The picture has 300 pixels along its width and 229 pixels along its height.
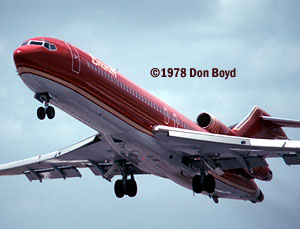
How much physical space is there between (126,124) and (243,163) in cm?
730

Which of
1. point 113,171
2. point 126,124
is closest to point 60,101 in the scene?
point 126,124

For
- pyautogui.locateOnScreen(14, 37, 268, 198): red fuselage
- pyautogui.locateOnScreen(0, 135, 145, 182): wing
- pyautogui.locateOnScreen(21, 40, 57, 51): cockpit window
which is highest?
pyautogui.locateOnScreen(21, 40, 57, 51): cockpit window

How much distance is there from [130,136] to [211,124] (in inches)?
286

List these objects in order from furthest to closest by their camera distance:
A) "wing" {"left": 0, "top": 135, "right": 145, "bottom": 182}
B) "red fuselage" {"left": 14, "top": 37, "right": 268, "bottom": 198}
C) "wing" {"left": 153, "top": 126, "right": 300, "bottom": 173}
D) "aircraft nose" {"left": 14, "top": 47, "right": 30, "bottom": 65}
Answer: "wing" {"left": 0, "top": 135, "right": 145, "bottom": 182} < "wing" {"left": 153, "top": 126, "right": 300, "bottom": 173} < "red fuselage" {"left": 14, "top": 37, "right": 268, "bottom": 198} < "aircraft nose" {"left": 14, "top": 47, "right": 30, "bottom": 65}

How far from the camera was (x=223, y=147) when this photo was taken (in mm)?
27750

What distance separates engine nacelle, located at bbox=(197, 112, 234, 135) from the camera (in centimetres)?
3153

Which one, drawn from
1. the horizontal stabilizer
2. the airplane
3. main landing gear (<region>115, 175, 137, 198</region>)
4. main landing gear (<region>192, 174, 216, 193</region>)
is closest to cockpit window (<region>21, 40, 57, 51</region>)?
the airplane

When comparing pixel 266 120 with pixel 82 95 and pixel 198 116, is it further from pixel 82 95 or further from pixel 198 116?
pixel 82 95

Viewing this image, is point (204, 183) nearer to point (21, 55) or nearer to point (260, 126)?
point (260, 126)

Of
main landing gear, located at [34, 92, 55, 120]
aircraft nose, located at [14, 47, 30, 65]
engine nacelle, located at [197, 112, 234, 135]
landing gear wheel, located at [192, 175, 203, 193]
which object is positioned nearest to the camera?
aircraft nose, located at [14, 47, 30, 65]

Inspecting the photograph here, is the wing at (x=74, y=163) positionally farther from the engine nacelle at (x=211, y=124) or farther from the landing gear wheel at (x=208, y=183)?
the engine nacelle at (x=211, y=124)

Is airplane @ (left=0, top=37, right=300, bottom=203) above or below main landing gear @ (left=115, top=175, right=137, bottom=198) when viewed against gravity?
above

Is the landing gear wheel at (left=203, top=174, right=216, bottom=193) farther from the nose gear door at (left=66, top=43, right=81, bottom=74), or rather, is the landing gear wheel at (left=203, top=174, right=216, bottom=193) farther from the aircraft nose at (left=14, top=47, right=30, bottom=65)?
the aircraft nose at (left=14, top=47, right=30, bottom=65)

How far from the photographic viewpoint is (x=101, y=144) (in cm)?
2783
